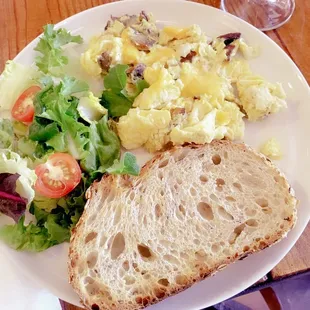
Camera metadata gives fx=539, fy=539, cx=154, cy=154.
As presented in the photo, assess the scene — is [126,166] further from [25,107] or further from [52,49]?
[52,49]

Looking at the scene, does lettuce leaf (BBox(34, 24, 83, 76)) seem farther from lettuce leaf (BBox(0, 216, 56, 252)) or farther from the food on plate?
the food on plate

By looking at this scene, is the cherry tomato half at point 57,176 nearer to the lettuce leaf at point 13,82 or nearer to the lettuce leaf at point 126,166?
the lettuce leaf at point 126,166

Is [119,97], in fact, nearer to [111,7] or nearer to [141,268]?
[111,7]

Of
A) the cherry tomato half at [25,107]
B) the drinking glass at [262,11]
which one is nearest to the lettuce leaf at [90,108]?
the cherry tomato half at [25,107]

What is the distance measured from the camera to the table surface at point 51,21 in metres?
2.18

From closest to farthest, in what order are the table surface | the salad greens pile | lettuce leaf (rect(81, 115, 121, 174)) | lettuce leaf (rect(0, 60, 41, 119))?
the salad greens pile, lettuce leaf (rect(81, 115, 121, 174)), lettuce leaf (rect(0, 60, 41, 119)), the table surface

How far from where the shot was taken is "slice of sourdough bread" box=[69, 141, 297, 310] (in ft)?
5.10

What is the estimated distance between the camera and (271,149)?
1.82m

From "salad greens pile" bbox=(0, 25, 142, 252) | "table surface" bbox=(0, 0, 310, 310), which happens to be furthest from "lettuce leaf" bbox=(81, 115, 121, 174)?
"table surface" bbox=(0, 0, 310, 310)

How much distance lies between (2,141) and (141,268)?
2.09 ft

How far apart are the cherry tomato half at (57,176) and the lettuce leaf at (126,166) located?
4.5 inches

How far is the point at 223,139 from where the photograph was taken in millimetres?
1799

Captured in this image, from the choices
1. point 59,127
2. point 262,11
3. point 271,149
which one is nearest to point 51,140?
point 59,127

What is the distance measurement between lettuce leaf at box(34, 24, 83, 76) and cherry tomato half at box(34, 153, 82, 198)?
0.41 meters
